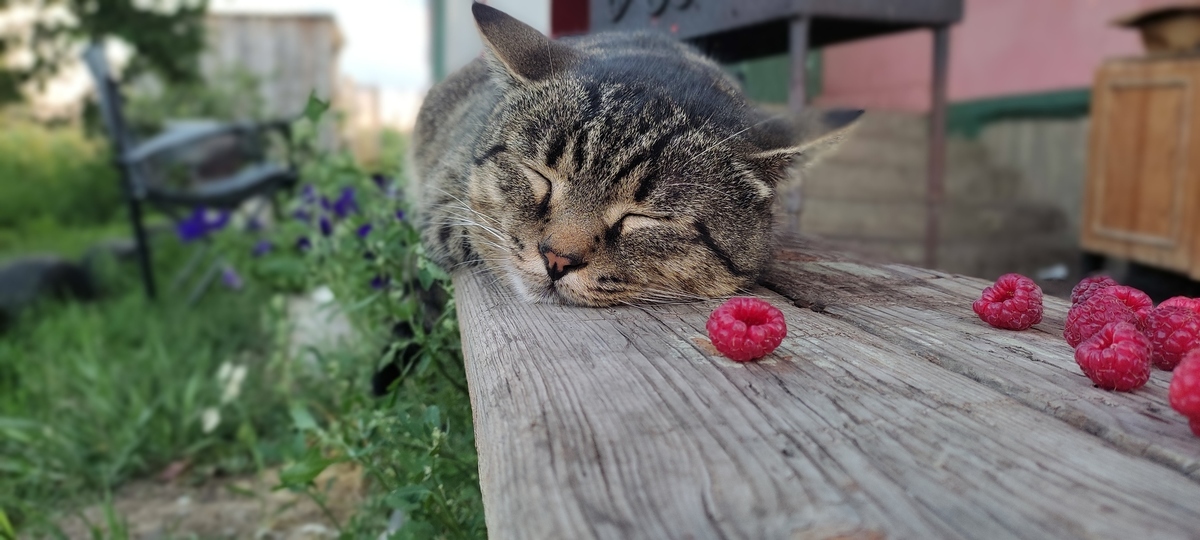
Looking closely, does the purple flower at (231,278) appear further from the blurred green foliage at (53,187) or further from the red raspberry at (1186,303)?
the red raspberry at (1186,303)

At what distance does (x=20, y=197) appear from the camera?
920 cm

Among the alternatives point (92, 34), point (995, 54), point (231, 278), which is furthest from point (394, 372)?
point (92, 34)

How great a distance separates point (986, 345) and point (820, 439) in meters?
0.59

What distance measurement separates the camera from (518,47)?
6.73 feet

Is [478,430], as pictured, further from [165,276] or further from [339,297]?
[165,276]

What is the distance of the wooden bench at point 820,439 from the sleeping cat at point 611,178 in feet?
1.13

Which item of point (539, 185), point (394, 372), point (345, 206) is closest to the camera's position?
point (539, 185)

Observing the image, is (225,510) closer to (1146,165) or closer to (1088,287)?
(1088,287)

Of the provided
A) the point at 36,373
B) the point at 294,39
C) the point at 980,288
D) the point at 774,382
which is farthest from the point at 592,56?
the point at 294,39

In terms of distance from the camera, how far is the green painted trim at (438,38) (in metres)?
10.1

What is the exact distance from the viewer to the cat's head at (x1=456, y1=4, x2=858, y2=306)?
1813mm

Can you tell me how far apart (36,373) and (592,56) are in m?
3.57

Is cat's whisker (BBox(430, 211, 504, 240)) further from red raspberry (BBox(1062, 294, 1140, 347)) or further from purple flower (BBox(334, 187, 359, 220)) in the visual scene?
red raspberry (BBox(1062, 294, 1140, 347))

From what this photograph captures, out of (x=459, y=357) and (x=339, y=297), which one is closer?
(x=459, y=357)
